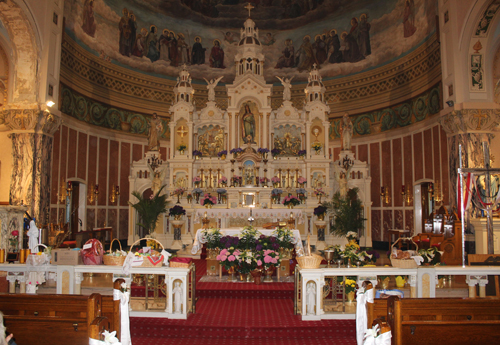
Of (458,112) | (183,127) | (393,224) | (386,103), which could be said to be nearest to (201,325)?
(458,112)

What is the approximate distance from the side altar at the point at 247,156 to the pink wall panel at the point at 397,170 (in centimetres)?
170

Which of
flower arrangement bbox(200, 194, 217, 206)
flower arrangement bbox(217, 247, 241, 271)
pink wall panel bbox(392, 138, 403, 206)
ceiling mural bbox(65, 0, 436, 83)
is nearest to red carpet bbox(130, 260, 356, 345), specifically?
flower arrangement bbox(217, 247, 241, 271)

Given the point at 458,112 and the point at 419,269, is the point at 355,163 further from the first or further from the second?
the point at 419,269

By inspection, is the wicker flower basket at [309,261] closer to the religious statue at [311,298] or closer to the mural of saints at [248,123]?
the religious statue at [311,298]

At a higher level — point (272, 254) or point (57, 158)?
point (57, 158)

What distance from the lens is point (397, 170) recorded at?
17562 millimetres

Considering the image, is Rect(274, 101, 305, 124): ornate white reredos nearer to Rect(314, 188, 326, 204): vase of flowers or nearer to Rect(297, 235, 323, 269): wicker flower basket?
Rect(314, 188, 326, 204): vase of flowers

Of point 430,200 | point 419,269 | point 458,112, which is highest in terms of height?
point 458,112

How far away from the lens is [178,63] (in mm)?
21344

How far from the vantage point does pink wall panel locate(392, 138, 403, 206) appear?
683 inches

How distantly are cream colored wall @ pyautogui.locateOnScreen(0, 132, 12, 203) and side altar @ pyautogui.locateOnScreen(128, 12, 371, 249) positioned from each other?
4.46m

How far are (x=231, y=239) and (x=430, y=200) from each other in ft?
30.5

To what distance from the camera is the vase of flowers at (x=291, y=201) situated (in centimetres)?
1498

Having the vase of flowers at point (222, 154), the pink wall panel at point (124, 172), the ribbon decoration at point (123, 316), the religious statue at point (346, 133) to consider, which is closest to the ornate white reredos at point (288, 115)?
the religious statue at point (346, 133)
